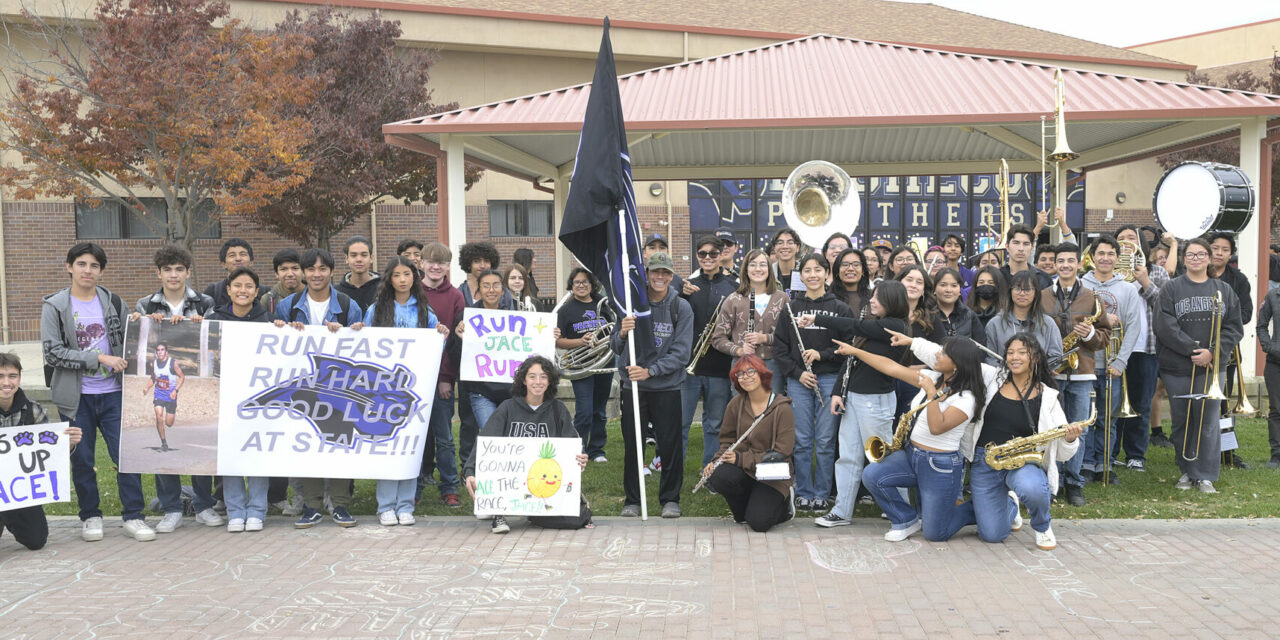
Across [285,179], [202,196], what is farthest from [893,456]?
[202,196]

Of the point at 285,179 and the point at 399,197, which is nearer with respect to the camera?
the point at 285,179

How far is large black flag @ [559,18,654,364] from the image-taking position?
6.96m

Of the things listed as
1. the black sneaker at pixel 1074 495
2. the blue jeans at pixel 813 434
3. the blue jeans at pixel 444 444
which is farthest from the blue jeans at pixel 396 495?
the black sneaker at pixel 1074 495

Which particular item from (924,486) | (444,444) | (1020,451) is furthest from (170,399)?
(1020,451)

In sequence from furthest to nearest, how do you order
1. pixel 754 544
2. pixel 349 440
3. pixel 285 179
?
pixel 285 179 → pixel 349 440 → pixel 754 544

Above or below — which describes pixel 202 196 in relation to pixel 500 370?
above

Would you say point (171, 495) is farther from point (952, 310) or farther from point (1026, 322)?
point (1026, 322)

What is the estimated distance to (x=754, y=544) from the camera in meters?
6.34

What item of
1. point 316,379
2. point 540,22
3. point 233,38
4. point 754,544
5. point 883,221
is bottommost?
point 754,544

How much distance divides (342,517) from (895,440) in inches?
156

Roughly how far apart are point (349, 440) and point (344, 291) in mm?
1446

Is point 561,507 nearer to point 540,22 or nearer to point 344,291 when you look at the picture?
point 344,291

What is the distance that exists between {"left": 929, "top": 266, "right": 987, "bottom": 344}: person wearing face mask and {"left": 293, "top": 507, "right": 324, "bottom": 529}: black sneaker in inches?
188

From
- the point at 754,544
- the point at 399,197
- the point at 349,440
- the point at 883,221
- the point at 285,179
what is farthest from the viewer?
the point at 883,221
